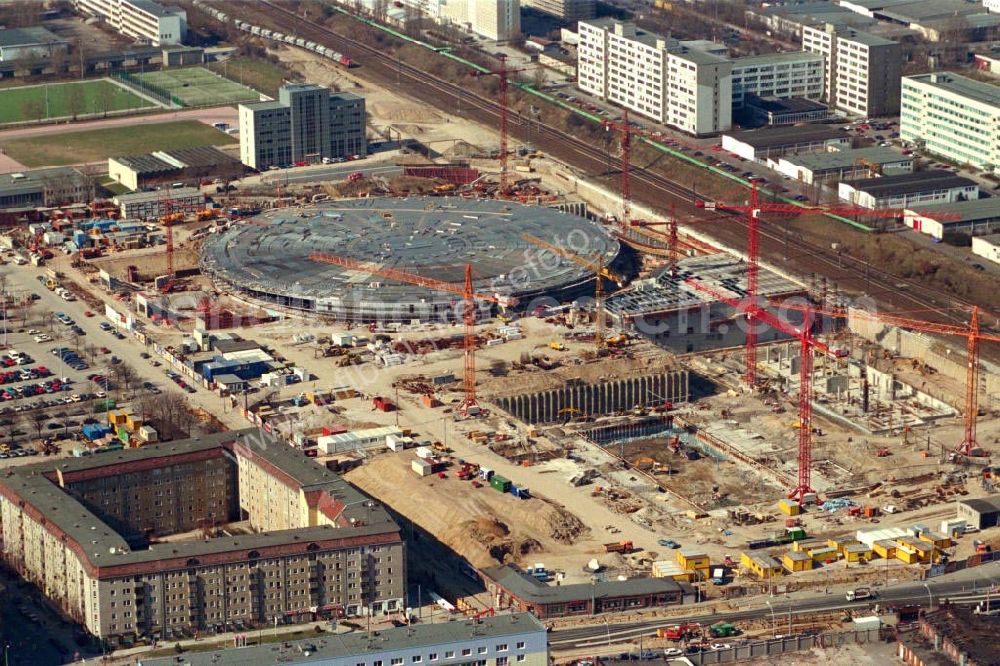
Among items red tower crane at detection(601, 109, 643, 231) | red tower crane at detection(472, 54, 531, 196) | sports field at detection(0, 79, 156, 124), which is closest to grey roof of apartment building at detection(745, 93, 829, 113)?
red tower crane at detection(601, 109, 643, 231)

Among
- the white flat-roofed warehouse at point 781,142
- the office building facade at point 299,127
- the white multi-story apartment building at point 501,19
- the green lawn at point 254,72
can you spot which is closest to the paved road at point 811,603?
the white flat-roofed warehouse at point 781,142

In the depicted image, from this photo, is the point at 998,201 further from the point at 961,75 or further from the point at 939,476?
the point at 939,476

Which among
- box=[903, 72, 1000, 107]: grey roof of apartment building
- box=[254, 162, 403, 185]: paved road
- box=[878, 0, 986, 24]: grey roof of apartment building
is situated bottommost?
box=[254, 162, 403, 185]: paved road

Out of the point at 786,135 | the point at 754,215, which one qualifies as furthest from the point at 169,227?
the point at 786,135

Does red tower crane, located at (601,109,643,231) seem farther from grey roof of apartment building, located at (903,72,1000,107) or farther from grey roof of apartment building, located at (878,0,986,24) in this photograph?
grey roof of apartment building, located at (878,0,986,24)

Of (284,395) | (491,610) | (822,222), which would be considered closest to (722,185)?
(822,222)

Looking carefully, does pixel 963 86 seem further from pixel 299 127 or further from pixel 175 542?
pixel 175 542
